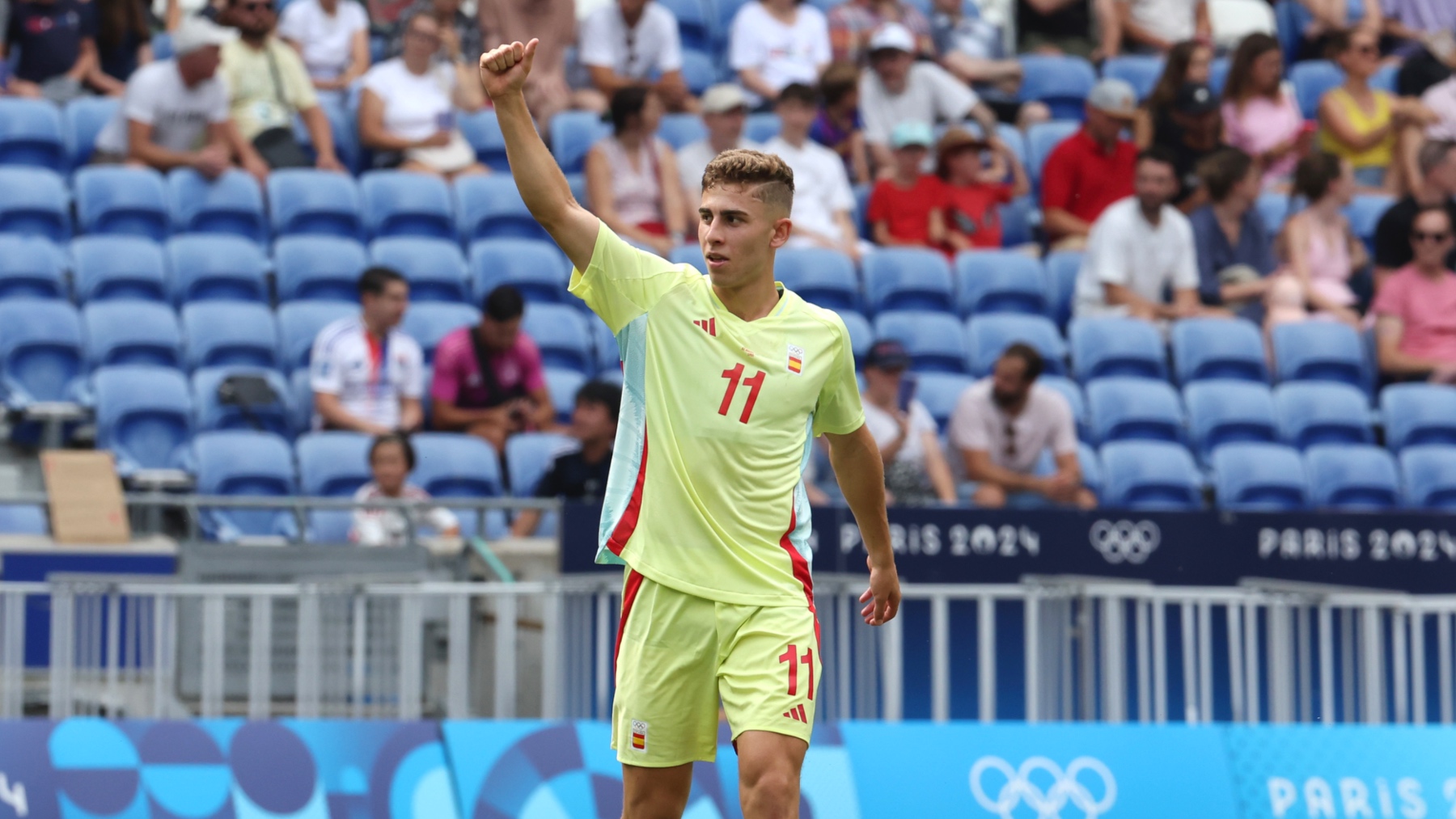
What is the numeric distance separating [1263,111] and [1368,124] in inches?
36.5

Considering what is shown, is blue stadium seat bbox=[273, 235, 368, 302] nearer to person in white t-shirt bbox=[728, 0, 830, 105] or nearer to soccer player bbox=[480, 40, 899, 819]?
person in white t-shirt bbox=[728, 0, 830, 105]

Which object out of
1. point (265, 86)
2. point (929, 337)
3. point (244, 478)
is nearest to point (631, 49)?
point (265, 86)

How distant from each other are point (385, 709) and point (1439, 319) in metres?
7.41

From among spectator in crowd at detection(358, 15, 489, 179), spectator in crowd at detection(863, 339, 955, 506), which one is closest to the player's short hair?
spectator in crowd at detection(863, 339, 955, 506)

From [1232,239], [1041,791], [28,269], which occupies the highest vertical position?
[1232,239]

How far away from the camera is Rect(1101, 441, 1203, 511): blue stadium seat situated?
37.1ft

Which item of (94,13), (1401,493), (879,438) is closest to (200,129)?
(94,13)

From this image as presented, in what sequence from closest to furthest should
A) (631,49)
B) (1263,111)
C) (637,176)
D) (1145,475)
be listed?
(1145,475), (637,176), (631,49), (1263,111)

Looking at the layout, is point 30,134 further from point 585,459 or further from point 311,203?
point 585,459

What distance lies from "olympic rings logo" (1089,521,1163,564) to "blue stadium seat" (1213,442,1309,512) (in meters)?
1.73

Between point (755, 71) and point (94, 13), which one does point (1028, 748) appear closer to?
point (755, 71)

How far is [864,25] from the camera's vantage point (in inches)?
573

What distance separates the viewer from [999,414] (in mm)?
10961

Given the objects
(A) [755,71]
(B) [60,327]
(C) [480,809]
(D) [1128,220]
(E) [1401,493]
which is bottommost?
(C) [480,809]
